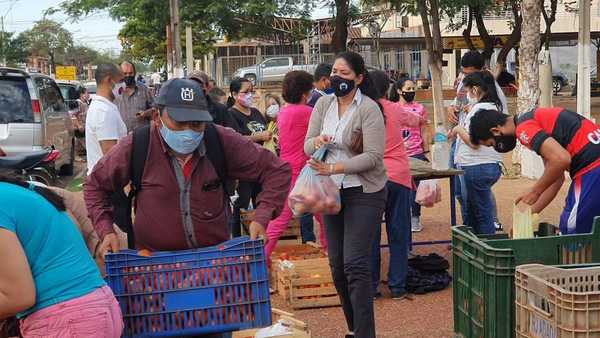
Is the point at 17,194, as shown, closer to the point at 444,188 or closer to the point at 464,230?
the point at 464,230

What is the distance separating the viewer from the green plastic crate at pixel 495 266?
14.2ft

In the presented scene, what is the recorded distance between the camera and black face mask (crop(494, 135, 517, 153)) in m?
5.22

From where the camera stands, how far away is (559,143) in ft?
16.8

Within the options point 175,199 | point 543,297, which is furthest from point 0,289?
point 543,297

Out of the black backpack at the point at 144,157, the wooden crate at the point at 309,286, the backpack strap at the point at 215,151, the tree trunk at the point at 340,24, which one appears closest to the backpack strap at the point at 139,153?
the black backpack at the point at 144,157

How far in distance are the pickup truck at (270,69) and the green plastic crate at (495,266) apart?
28314 mm

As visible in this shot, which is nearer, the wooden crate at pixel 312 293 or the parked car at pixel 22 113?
the wooden crate at pixel 312 293

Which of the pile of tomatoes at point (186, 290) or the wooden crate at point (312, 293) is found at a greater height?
the pile of tomatoes at point (186, 290)

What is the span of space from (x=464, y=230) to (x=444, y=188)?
8.69m

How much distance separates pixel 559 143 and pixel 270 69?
3102 centimetres

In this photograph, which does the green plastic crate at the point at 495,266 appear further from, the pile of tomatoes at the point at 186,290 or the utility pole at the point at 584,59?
the utility pole at the point at 584,59

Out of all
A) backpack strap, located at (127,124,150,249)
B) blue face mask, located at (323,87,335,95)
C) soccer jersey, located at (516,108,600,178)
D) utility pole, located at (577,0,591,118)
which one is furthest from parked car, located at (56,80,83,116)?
backpack strap, located at (127,124,150,249)

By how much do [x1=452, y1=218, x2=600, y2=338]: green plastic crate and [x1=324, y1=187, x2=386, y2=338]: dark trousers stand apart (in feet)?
2.06

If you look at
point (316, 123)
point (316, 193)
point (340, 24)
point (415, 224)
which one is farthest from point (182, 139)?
point (340, 24)
